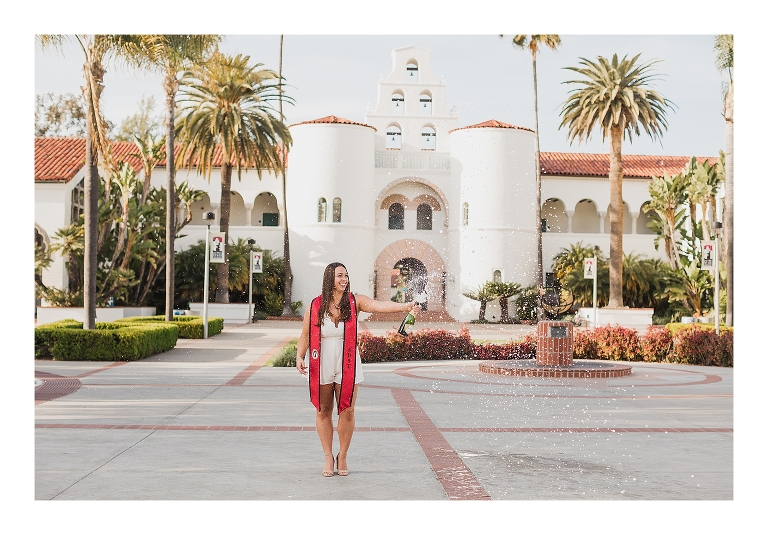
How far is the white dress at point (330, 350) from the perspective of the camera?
6.88m

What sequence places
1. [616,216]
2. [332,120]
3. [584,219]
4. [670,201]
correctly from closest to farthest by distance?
[616,216] < [670,201] < [332,120] < [584,219]

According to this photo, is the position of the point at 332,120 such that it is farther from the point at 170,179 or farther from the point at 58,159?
the point at 170,179

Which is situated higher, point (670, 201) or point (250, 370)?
point (670, 201)

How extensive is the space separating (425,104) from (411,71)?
1.85 m

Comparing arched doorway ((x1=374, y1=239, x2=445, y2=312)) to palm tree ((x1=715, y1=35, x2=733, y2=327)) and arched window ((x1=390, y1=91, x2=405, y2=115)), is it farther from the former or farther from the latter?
palm tree ((x1=715, y1=35, x2=733, y2=327))

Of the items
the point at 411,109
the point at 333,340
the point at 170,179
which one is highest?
the point at 411,109

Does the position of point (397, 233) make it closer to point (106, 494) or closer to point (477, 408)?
point (477, 408)

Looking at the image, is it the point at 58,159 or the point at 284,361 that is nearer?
the point at 284,361

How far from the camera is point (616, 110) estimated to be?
36312mm

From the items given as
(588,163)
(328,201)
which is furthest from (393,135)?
(588,163)

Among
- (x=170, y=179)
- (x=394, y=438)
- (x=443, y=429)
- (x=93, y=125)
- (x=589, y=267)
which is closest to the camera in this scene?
(x=394, y=438)

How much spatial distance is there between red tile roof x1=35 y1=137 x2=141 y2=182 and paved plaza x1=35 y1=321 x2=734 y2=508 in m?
22.2

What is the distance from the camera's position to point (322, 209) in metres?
43.3

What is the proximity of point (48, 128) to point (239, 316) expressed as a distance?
2066cm
